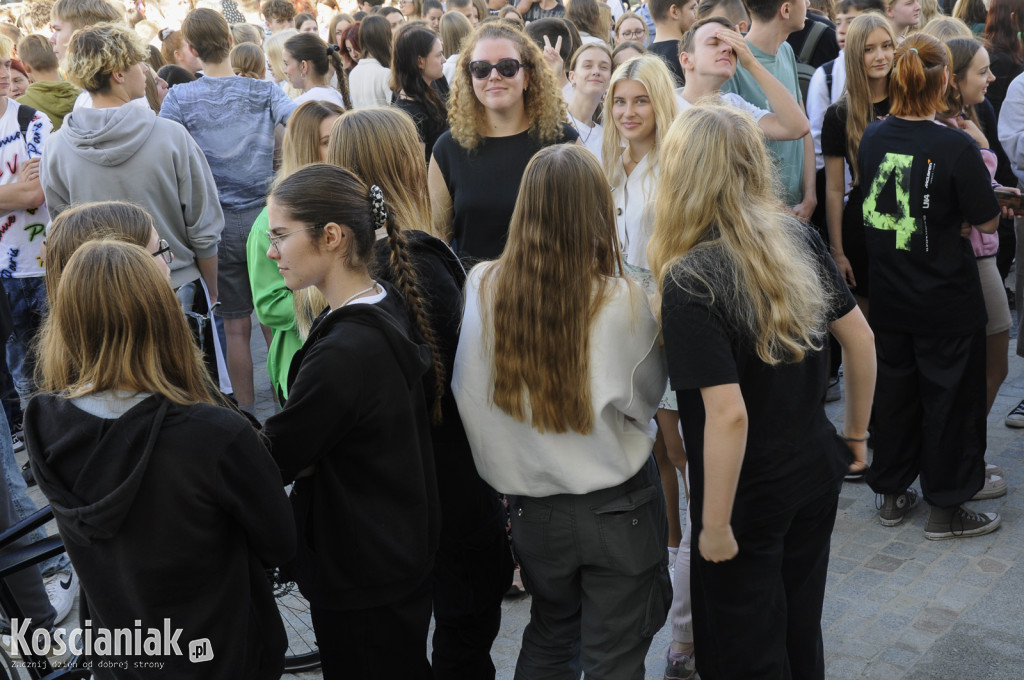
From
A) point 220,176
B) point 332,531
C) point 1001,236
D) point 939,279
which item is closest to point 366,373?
point 332,531

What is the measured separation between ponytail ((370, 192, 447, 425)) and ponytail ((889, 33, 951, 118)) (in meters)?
2.38

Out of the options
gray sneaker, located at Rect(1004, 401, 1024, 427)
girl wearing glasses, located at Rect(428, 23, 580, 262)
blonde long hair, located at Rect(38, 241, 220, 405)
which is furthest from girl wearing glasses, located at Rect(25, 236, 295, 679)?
gray sneaker, located at Rect(1004, 401, 1024, 427)

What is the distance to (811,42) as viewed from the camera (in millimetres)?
6531

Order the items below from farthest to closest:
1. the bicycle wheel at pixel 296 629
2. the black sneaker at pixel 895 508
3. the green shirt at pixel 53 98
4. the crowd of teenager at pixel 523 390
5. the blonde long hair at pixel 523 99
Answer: the green shirt at pixel 53 98
the black sneaker at pixel 895 508
the blonde long hair at pixel 523 99
the bicycle wheel at pixel 296 629
the crowd of teenager at pixel 523 390

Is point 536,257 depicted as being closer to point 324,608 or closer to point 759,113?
point 324,608

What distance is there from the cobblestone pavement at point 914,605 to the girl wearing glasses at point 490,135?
1617mm

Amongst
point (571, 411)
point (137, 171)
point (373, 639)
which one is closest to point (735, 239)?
point (571, 411)

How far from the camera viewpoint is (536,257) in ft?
8.51

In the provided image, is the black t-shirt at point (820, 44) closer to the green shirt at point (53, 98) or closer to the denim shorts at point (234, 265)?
the denim shorts at point (234, 265)

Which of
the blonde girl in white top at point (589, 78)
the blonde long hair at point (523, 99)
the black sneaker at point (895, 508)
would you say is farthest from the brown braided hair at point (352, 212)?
the black sneaker at point (895, 508)

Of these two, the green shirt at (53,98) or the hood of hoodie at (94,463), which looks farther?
the green shirt at (53,98)

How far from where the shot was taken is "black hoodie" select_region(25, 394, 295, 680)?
6.88 feet

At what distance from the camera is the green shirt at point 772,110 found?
508 centimetres

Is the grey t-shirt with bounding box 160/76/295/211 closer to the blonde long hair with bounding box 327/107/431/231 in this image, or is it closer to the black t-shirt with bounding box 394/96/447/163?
the black t-shirt with bounding box 394/96/447/163
